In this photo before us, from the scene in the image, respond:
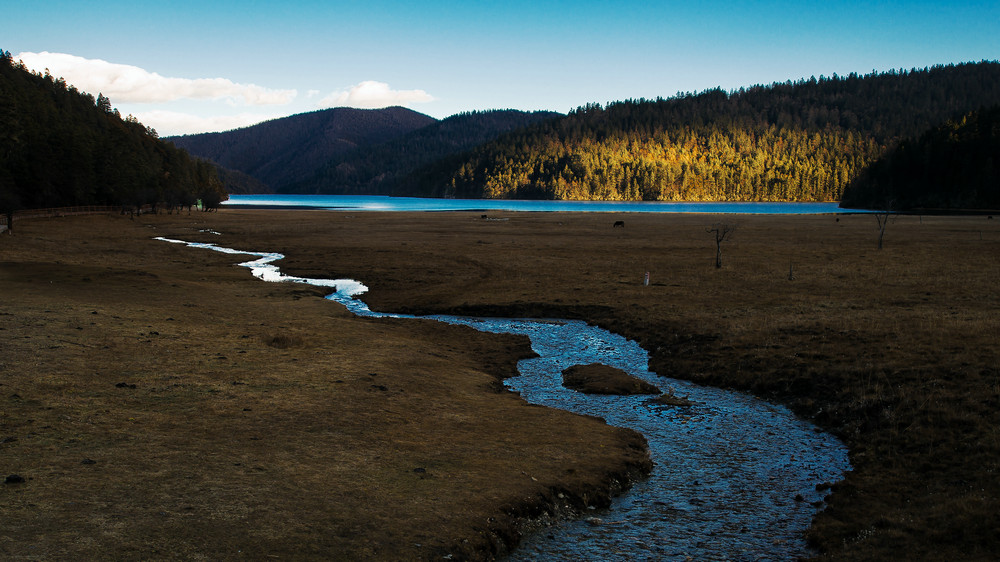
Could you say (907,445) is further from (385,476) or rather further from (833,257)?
(833,257)

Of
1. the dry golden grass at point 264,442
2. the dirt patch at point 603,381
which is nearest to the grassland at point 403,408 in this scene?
the dry golden grass at point 264,442

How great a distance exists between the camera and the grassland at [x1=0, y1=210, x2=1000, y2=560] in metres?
11.0

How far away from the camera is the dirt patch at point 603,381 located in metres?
22.4

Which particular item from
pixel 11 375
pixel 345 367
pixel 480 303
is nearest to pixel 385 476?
pixel 345 367

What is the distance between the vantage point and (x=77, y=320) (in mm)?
25062

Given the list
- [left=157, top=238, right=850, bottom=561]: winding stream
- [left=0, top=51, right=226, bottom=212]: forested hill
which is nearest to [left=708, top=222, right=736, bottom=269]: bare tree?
[left=157, top=238, right=850, bottom=561]: winding stream

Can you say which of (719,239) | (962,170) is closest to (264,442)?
(719,239)

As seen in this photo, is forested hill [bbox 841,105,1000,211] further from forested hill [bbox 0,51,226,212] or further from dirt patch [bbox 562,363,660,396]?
forested hill [bbox 0,51,226,212]

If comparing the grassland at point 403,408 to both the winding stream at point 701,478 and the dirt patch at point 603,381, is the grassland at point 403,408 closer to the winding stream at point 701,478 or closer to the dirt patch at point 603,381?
the winding stream at point 701,478

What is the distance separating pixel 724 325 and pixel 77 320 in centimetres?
2685

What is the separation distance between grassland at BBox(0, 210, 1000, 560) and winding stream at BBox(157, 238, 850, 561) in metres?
0.71

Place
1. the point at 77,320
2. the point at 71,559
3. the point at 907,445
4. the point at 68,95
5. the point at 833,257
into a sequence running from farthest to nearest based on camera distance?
the point at 68,95
the point at 833,257
the point at 77,320
the point at 907,445
the point at 71,559

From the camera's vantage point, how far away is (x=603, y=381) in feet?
75.7

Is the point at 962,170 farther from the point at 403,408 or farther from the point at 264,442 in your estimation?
the point at 264,442
